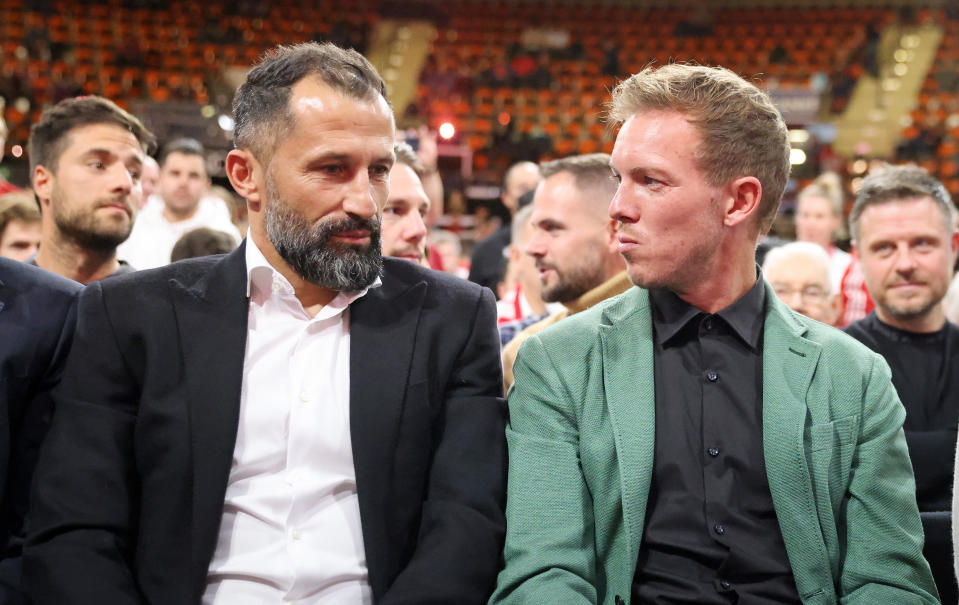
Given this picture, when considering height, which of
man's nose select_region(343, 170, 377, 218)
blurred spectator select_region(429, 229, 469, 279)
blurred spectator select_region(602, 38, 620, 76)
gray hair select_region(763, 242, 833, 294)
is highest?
blurred spectator select_region(602, 38, 620, 76)

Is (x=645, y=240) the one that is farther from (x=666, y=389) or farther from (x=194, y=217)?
(x=194, y=217)

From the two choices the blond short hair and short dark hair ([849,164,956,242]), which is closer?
the blond short hair

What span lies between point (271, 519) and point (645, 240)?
0.96 metres

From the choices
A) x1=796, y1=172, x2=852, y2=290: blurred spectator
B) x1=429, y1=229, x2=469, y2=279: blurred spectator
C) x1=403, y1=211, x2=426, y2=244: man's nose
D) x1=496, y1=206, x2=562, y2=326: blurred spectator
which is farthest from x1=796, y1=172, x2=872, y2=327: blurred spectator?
x1=403, y1=211, x2=426, y2=244: man's nose

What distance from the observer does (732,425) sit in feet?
5.98

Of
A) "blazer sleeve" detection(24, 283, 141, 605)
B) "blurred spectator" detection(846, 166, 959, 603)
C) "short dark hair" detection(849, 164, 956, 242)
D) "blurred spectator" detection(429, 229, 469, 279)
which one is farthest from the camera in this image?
"blurred spectator" detection(429, 229, 469, 279)

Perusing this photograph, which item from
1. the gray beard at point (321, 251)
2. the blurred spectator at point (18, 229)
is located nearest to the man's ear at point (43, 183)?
the blurred spectator at point (18, 229)

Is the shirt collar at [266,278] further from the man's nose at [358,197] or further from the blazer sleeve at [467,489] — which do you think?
the blazer sleeve at [467,489]

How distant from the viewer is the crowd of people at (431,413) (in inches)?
68.1

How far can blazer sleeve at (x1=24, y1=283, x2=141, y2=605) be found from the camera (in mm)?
1646

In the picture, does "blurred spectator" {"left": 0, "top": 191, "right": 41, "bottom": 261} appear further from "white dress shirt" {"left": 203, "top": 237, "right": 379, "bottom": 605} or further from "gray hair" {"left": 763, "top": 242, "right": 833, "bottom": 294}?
"gray hair" {"left": 763, "top": 242, "right": 833, "bottom": 294}

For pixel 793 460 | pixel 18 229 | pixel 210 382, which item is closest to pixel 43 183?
pixel 18 229

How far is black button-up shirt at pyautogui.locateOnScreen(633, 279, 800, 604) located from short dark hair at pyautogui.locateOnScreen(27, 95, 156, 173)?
2.17 m

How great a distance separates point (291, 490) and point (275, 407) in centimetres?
17
